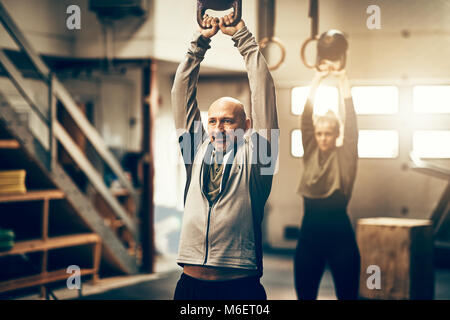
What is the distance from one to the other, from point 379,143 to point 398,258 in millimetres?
2149

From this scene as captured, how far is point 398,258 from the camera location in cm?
421

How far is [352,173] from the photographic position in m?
3.37

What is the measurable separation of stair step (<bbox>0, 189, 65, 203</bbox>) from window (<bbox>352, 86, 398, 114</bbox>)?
10.8 ft

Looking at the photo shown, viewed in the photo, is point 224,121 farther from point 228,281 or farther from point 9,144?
point 9,144

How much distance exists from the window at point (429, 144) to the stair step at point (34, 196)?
11.5ft

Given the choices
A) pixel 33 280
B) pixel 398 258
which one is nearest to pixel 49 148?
pixel 33 280

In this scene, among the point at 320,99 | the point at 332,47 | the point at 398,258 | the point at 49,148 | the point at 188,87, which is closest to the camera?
the point at 188,87

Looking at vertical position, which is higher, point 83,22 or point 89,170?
point 83,22

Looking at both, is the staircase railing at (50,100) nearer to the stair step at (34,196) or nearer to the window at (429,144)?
the stair step at (34,196)

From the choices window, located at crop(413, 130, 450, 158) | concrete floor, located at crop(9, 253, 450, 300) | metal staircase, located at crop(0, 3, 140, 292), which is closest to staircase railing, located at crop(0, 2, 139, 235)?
metal staircase, located at crop(0, 3, 140, 292)

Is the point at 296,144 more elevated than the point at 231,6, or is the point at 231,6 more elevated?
the point at 231,6
